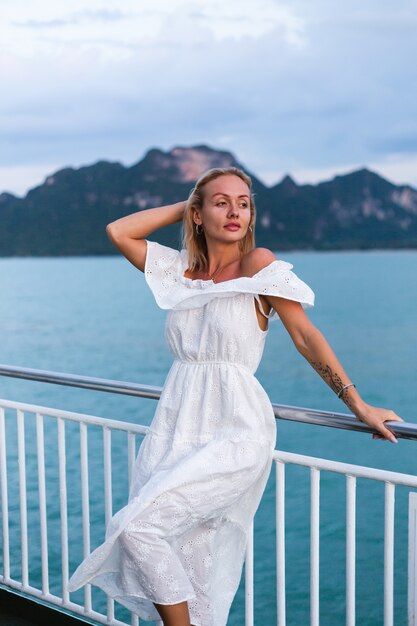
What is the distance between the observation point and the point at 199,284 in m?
2.16

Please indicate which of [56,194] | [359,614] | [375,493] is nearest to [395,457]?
[375,493]

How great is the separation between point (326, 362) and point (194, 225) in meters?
0.60

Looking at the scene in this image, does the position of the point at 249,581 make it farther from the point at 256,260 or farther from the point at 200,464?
the point at 256,260

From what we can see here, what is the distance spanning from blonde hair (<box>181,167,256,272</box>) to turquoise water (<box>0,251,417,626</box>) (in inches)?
247

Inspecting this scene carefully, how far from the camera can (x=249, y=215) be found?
2.18 m

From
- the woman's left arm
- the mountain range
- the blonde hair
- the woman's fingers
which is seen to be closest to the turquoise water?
the mountain range

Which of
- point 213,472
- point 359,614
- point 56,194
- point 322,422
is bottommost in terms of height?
point 359,614

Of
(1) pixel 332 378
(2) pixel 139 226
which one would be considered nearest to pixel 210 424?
→ (1) pixel 332 378

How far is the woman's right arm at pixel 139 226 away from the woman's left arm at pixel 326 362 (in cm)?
48

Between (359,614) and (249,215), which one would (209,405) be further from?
(359,614)

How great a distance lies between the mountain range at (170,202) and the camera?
50.1 metres

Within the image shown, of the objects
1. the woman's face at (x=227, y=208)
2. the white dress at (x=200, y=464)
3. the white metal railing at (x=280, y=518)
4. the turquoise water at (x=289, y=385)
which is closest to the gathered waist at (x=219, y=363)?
the white dress at (x=200, y=464)

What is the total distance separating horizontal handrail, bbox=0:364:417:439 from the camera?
5.98ft

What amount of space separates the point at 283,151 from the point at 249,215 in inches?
2222
